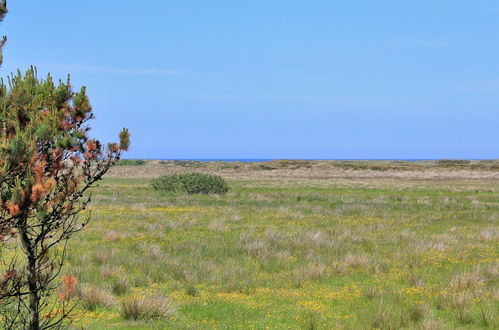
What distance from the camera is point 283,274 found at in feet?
42.6

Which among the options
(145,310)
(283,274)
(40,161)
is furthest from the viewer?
(283,274)

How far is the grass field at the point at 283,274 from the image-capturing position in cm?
931

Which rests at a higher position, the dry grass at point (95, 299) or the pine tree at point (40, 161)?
the pine tree at point (40, 161)

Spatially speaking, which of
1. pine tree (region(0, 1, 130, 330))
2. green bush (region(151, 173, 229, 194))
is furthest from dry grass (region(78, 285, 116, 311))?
green bush (region(151, 173, 229, 194))

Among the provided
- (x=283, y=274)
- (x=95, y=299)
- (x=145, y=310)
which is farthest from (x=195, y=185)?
(x=145, y=310)

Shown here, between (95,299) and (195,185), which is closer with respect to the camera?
(95,299)

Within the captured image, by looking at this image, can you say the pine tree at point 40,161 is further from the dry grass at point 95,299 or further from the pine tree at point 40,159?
the dry grass at point 95,299

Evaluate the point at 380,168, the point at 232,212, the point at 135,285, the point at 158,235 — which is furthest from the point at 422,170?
the point at 135,285

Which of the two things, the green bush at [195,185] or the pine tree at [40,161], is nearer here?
the pine tree at [40,161]

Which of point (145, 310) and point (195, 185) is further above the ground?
point (195, 185)

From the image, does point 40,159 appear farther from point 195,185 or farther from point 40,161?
point 195,185

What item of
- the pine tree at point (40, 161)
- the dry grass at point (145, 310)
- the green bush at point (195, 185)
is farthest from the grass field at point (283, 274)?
the green bush at point (195, 185)

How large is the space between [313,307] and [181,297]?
294cm

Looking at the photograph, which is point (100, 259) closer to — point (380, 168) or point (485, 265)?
point (485, 265)
